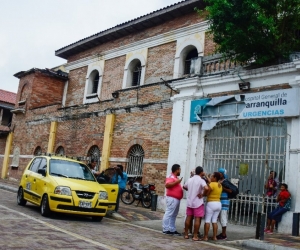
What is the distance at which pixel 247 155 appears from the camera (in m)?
11.7

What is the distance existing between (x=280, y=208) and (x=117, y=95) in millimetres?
9903

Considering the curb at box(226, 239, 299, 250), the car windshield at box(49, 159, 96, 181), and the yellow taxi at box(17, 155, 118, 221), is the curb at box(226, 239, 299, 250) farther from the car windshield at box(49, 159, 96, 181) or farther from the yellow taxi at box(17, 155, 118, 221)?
the car windshield at box(49, 159, 96, 181)

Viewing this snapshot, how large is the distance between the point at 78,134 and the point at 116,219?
30.0 ft

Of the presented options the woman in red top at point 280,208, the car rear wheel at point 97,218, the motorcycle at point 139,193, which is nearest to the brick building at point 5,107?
the motorcycle at point 139,193

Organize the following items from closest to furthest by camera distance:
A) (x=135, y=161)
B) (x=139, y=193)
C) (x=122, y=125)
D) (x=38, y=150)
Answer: (x=139, y=193), (x=135, y=161), (x=122, y=125), (x=38, y=150)

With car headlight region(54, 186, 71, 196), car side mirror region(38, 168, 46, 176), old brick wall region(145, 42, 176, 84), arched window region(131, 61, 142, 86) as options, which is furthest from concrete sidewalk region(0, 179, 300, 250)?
arched window region(131, 61, 142, 86)

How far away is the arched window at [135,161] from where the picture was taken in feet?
52.7

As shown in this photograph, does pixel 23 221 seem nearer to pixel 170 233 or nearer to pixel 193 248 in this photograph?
pixel 170 233

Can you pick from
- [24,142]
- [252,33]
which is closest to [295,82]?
[252,33]

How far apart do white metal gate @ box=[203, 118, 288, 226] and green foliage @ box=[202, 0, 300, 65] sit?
213 cm

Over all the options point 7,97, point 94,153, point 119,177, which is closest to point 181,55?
point 94,153

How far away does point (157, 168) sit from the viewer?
1498cm

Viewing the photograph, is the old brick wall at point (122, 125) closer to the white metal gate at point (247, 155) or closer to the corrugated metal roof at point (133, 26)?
the white metal gate at point (247, 155)

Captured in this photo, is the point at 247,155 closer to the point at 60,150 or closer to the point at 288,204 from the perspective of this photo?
the point at 288,204
